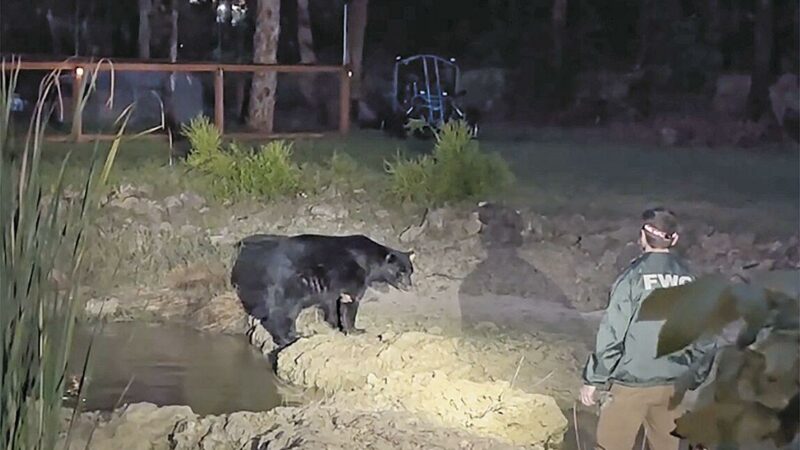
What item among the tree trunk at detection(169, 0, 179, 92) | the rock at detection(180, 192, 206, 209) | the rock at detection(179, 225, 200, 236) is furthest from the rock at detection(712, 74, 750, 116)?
the rock at detection(179, 225, 200, 236)

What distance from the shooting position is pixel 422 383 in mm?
4273

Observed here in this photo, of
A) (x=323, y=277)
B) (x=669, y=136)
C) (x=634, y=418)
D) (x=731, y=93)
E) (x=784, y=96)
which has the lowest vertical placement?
(x=669, y=136)

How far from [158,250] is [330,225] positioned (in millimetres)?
1111

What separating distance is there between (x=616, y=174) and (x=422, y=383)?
5.62m

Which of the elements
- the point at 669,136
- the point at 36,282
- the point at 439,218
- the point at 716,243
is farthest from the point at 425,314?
the point at 669,136

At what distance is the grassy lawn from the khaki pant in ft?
14.4

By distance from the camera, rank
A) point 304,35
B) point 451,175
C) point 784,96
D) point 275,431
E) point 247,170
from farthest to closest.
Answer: point 304,35
point 784,96
point 247,170
point 451,175
point 275,431

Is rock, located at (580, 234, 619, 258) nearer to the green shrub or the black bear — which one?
the green shrub

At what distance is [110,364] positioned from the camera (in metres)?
5.02

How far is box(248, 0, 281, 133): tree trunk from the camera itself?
1111 cm

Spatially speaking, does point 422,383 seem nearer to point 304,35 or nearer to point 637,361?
point 637,361

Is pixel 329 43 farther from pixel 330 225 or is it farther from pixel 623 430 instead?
pixel 623 430

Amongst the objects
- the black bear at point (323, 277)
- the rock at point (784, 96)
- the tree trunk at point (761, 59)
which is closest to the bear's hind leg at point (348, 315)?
the black bear at point (323, 277)

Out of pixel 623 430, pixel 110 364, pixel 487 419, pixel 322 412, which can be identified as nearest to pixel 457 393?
pixel 487 419
